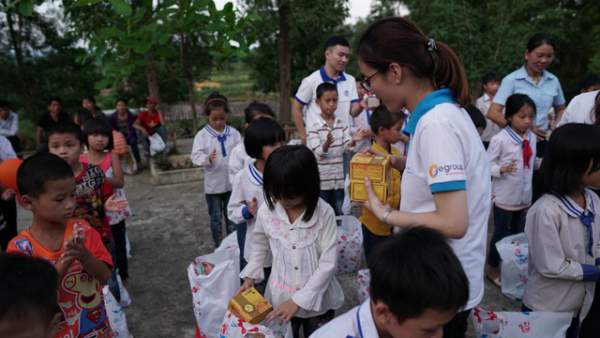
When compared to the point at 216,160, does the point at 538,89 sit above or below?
above

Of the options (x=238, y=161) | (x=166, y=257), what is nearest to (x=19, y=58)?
(x=166, y=257)

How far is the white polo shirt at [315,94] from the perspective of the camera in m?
4.39

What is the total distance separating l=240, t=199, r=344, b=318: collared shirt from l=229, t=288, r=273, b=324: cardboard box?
0.53ft

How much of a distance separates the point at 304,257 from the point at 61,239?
1.13 m

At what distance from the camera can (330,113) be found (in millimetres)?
4172

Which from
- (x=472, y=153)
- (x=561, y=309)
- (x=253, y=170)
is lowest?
(x=561, y=309)

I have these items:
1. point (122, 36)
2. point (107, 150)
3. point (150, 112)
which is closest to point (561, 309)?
point (122, 36)

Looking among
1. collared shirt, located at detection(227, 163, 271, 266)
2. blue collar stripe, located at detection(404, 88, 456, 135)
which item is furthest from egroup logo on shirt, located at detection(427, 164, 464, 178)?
collared shirt, located at detection(227, 163, 271, 266)

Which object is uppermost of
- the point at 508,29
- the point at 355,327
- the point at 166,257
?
the point at 508,29

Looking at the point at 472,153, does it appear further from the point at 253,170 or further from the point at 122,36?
the point at 122,36

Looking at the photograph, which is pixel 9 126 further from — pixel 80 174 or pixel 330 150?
pixel 330 150

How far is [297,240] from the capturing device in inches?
84.7

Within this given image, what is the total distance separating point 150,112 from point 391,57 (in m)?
7.56

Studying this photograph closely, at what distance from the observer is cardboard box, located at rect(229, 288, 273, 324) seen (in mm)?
1930
